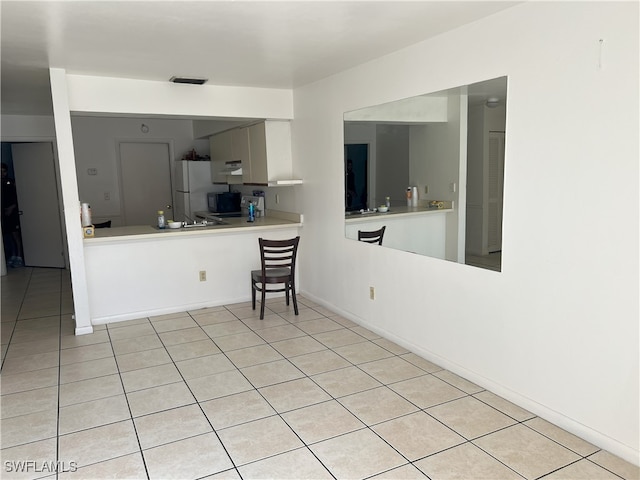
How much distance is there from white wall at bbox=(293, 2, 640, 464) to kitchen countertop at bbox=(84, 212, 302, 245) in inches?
80.1

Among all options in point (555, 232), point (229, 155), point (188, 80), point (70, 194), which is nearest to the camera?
point (555, 232)

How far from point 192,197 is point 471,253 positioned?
5.03m

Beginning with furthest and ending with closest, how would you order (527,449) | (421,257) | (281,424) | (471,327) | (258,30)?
(421,257)
(471,327)
(258,30)
(281,424)
(527,449)

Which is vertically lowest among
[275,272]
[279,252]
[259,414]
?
[259,414]

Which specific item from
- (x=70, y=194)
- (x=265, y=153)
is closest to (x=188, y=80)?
(x=265, y=153)

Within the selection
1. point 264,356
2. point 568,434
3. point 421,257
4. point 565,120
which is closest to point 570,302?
point 568,434

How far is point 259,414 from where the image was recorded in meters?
2.69

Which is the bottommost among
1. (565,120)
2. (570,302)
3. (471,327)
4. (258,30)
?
(471,327)

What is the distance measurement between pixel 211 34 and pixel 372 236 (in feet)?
6.49

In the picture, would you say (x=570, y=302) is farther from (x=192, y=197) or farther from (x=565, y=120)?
(x=192, y=197)

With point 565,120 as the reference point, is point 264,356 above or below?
below

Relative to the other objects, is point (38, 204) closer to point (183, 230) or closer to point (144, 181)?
point (144, 181)

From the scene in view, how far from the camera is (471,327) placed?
2.98m

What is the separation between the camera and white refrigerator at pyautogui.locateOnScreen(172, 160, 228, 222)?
275 inches
